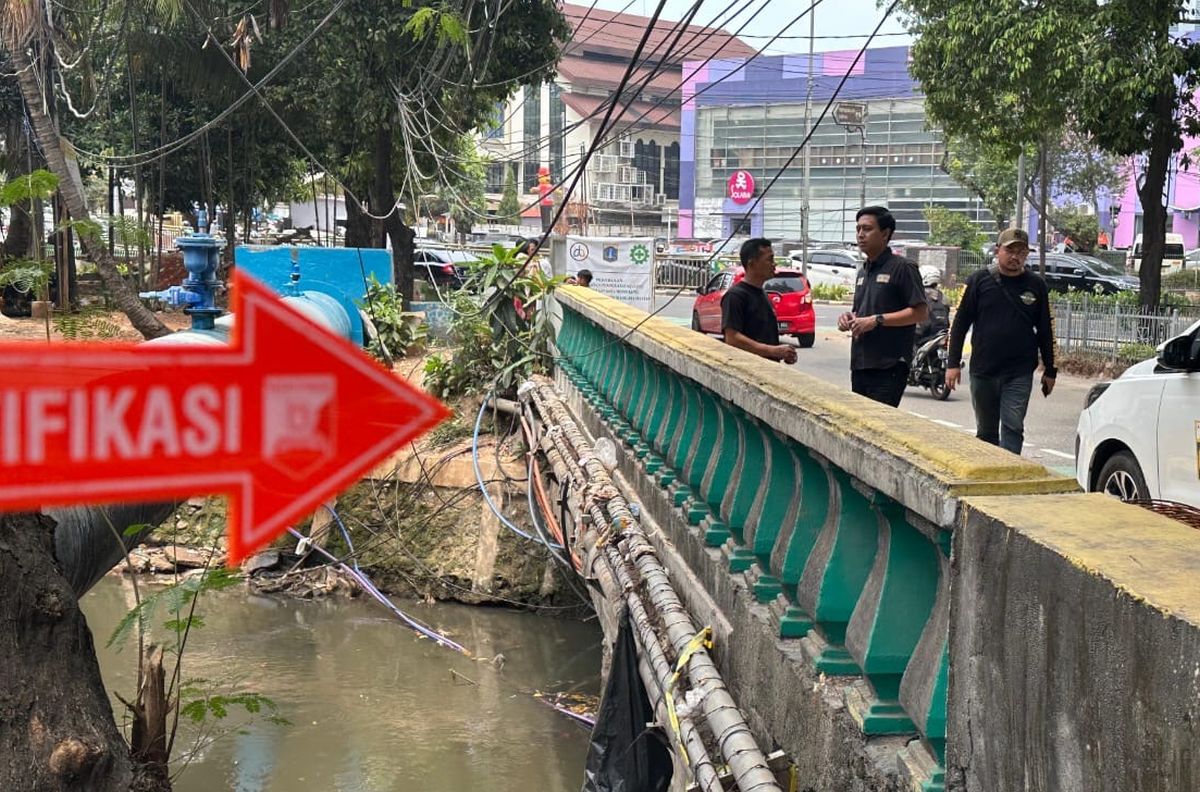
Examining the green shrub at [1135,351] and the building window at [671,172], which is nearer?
the green shrub at [1135,351]

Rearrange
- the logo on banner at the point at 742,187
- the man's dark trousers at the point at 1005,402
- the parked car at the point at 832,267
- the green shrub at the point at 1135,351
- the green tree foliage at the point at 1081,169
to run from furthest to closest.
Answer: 1. the logo on banner at the point at 742,187
2. the parked car at the point at 832,267
3. the green tree foliage at the point at 1081,169
4. the green shrub at the point at 1135,351
5. the man's dark trousers at the point at 1005,402

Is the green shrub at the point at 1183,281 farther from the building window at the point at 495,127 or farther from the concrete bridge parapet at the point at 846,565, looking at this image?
the concrete bridge parapet at the point at 846,565

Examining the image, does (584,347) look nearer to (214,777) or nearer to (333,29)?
(214,777)

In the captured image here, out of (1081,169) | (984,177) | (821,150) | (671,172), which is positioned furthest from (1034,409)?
(671,172)

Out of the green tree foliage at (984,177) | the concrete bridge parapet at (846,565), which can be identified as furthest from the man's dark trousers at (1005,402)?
the green tree foliage at (984,177)

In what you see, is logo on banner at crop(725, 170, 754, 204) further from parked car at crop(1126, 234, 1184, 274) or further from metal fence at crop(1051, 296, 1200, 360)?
metal fence at crop(1051, 296, 1200, 360)

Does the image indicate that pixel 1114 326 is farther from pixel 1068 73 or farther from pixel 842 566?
pixel 842 566

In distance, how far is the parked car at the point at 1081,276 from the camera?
34844 millimetres

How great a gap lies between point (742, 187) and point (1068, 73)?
156 ft

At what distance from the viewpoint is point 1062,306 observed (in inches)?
776

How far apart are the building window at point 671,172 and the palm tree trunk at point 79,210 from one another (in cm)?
7721

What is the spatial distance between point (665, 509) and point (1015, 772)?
350 cm

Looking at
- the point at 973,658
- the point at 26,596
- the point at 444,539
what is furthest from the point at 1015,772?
the point at 444,539

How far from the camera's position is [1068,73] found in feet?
50.9
